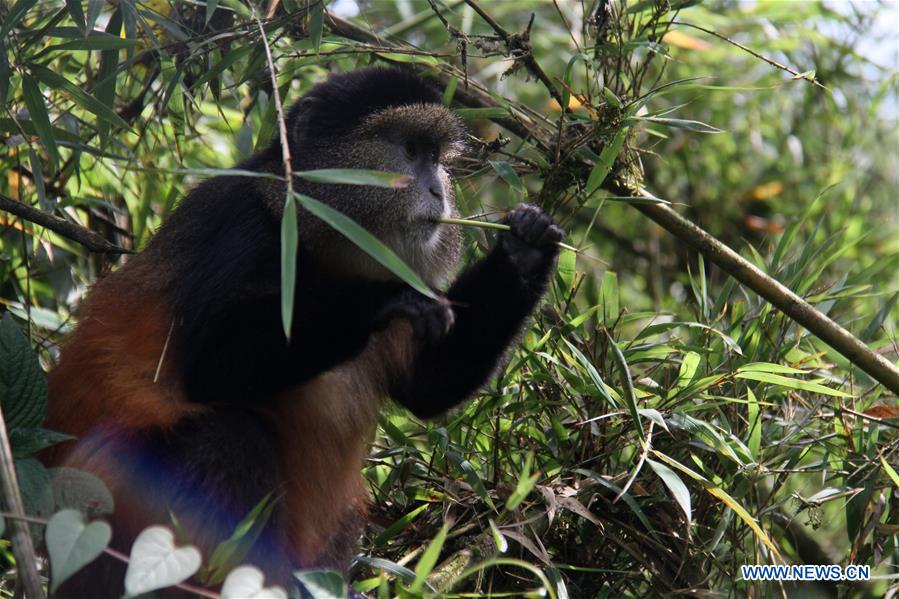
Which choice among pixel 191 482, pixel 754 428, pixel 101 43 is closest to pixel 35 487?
pixel 191 482

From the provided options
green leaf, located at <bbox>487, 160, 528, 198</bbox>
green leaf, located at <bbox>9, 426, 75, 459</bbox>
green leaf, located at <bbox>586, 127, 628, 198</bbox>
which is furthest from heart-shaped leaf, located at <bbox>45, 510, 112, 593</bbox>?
green leaf, located at <bbox>586, 127, 628, 198</bbox>

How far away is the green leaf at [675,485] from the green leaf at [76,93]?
232 centimetres

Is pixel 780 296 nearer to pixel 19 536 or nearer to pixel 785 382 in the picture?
pixel 785 382

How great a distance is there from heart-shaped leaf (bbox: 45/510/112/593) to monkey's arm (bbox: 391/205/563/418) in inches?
72.2

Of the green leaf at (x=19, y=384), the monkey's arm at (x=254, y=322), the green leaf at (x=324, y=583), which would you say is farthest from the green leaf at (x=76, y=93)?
the green leaf at (x=324, y=583)

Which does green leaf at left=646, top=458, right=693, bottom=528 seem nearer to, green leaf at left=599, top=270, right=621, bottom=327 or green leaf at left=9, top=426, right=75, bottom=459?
green leaf at left=599, top=270, right=621, bottom=327

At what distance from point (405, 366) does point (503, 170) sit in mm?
882

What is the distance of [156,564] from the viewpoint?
2.26 metres

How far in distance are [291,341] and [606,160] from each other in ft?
4.75

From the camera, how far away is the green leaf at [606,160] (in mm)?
3902

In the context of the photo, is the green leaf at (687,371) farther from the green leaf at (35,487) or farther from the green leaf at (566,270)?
the green leaf at (35,487)

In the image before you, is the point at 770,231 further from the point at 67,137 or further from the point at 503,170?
the point at 67,137

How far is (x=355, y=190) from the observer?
13.2 ft

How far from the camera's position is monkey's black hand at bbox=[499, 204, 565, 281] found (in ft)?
12.7
